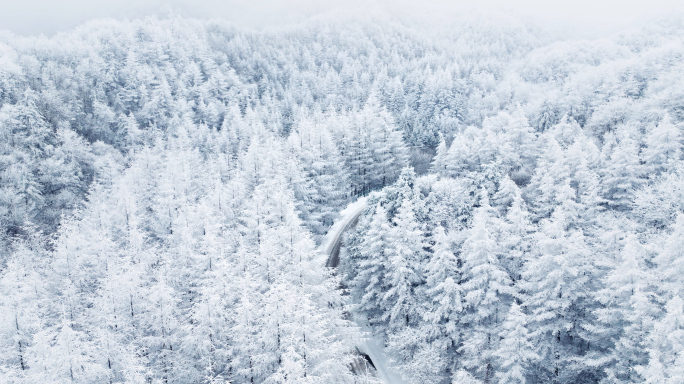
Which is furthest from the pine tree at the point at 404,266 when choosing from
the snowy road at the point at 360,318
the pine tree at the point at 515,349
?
the pine tree at the point at 515,349

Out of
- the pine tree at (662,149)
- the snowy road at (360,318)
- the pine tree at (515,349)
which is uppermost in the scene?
the pine tree at (662,149)

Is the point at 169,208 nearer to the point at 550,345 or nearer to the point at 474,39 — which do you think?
the point at 550,345

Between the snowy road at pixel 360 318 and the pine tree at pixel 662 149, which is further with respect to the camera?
the pine tree at pixel 662 149

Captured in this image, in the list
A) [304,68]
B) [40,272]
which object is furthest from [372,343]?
[304,68]

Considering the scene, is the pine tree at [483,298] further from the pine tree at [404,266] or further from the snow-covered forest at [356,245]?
the pine tree at [404,266]

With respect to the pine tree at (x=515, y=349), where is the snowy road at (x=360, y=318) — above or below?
below

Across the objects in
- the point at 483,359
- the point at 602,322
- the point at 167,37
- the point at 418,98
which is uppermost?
the point at 167,37
